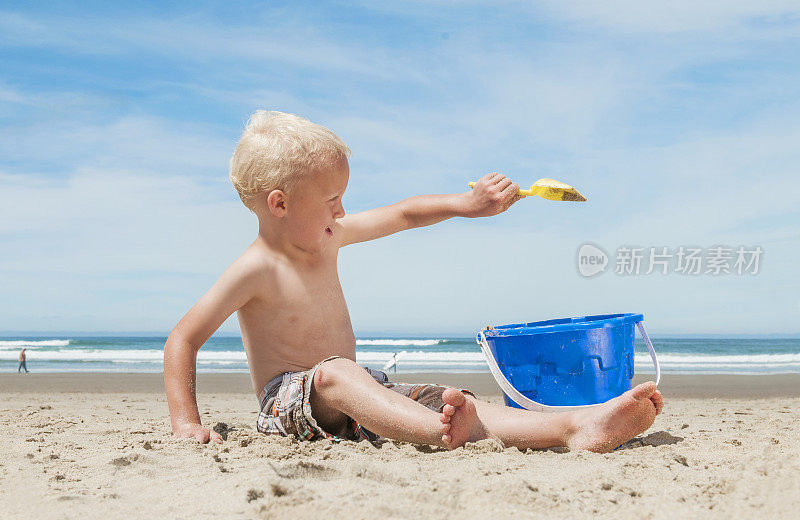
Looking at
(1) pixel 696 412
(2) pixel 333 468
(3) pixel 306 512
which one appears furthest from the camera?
(1) pixel 696 412

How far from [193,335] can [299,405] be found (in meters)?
0.55

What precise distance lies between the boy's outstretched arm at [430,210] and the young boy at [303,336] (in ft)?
0.99

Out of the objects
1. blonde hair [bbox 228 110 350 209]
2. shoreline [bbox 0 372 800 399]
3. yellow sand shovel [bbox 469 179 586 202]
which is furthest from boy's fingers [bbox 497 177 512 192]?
shoreline [bbox 0 372 800 399]

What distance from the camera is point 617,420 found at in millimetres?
2363

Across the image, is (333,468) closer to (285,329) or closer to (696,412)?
(285,329)

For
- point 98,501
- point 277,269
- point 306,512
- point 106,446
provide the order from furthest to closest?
point 277,269 < point 106,446 < point 98,501 < point 306,512

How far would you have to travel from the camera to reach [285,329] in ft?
9.36

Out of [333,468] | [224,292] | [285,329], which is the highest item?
[224,292]

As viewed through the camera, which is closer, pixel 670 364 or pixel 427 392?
pixel 427 392

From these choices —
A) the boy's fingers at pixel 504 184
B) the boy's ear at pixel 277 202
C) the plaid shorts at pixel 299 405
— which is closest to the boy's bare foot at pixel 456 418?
the plaid shorts at pixel 299 405

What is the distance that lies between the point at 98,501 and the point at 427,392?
4.47 ft

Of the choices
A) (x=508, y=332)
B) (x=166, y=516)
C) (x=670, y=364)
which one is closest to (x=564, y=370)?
(x=508, y=332)

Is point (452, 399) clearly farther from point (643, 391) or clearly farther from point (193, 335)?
point (193, 335)

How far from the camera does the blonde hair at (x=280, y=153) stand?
9.01 feet
